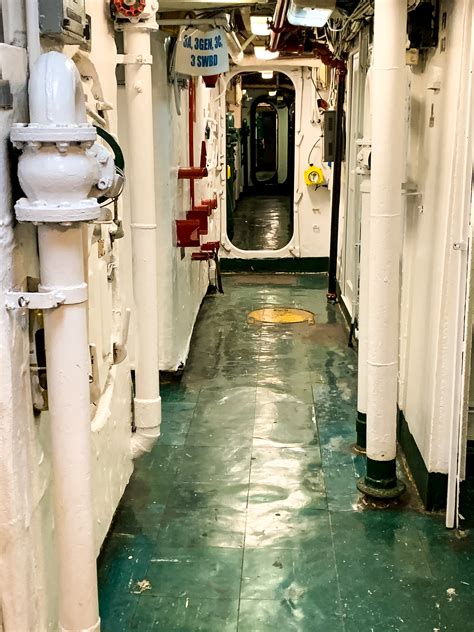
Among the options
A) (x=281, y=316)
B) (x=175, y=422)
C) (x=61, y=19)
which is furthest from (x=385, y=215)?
(x=281, y=316)

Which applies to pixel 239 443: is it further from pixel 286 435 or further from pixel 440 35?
pixel 440 35

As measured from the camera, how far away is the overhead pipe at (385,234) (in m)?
3.45

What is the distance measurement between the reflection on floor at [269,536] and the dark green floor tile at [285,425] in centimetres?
1

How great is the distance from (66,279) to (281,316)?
243 inches

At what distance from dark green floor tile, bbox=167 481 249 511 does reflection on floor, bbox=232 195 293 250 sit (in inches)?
332

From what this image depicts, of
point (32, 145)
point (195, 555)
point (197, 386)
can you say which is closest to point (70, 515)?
point (32, 145)

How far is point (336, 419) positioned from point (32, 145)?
3700 millimetres

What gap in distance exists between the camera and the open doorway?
552 inches

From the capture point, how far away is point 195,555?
3438mm

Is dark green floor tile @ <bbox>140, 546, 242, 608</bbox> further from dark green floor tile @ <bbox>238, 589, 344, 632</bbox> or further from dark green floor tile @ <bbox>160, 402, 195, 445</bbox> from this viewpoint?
dark green floor tile @ <bbox>160, 402, 195, 445</bbox>

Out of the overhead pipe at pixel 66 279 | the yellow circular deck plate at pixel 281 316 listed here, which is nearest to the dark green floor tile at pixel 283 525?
the overhead pipe at pixel 66 279

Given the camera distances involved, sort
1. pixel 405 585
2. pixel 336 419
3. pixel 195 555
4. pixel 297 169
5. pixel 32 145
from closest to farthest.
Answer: pixel 32 145
pixel 405 585
pixel 195 555
pixel 336 419
pixel 297 169

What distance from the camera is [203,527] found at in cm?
369

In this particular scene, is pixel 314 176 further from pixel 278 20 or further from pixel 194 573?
pixel 194 573
